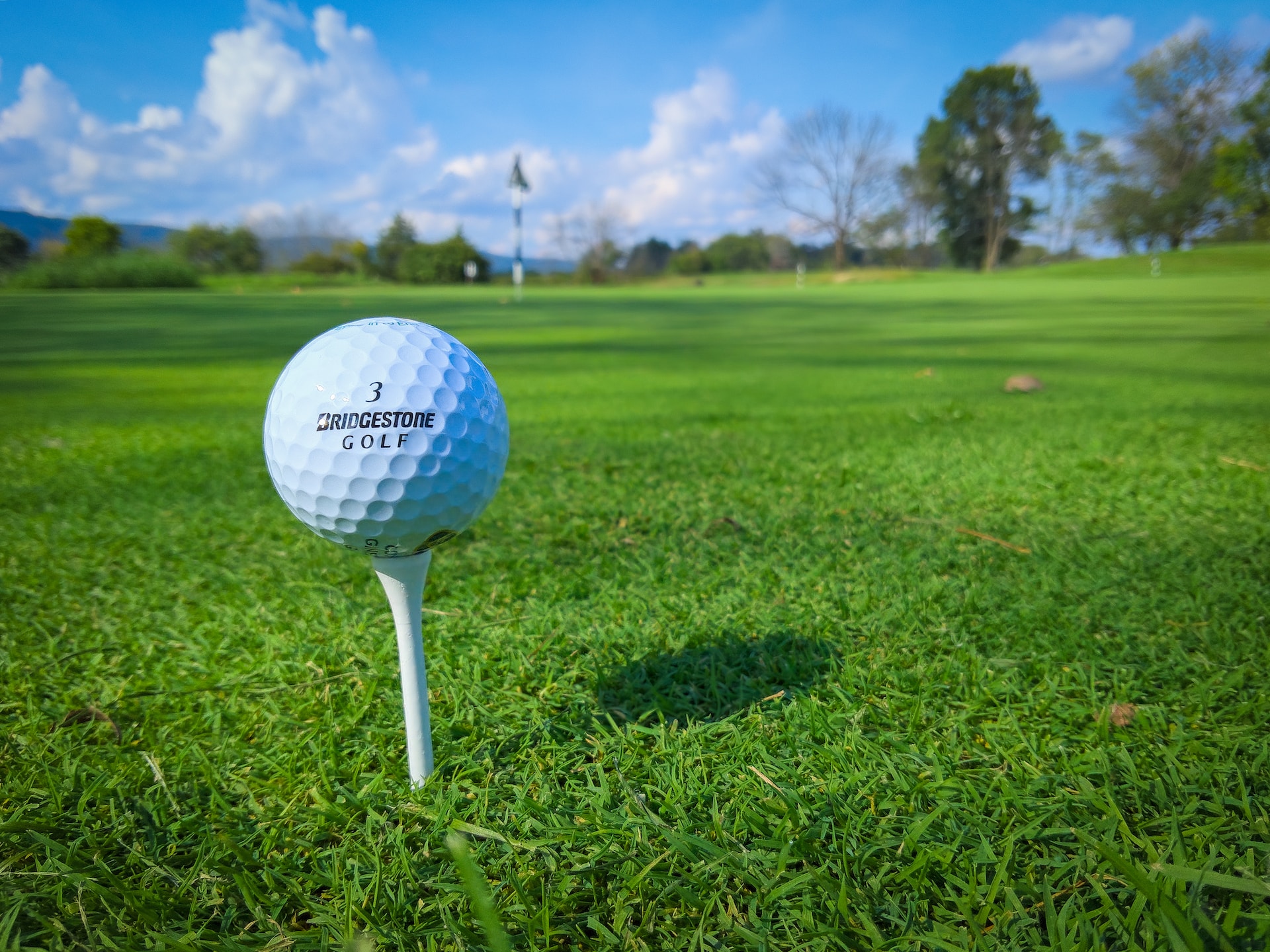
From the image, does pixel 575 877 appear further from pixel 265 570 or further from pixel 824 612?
pixel 265 570

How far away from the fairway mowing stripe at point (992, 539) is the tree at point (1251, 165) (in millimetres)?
35063

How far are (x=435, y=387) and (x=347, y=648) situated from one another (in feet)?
2.61

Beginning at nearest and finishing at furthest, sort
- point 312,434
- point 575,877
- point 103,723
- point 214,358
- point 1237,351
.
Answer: point 575,877, point 312,434, point 103,723, point 1237,351, point 214,358

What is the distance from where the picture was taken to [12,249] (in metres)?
15.4

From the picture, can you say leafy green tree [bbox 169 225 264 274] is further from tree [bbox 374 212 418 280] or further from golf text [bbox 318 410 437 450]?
golf text [bbox 318 410 437 450]

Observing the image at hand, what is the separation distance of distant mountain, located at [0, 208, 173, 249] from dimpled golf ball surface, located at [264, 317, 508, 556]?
16230 millimetres

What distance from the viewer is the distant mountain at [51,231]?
13.9 metres

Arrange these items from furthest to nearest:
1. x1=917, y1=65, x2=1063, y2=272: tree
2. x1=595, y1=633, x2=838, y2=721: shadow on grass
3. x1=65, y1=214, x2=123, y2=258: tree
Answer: x1=917, y1=65, x2=1063, y2=272: tree → x1=65, y1=214, x2=123, y2=258: tree → x1=595, y1=633, x2=838, y2=721: shadow on grass

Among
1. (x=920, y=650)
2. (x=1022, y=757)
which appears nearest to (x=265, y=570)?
(x=920, y=650)

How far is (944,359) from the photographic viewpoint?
7.33m

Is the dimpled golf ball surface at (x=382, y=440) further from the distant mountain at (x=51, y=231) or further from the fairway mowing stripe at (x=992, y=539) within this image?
the distant mountain at (x=51, y=231)

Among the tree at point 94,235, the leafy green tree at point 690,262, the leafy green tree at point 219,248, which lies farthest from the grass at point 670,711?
the leafy green tree at point 690,262

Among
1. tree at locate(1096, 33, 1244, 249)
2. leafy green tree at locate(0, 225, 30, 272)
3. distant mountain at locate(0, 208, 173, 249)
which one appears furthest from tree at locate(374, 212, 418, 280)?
tree at locate(1096, 33, 1244, 249)

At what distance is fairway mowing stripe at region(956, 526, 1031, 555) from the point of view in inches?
84.3
